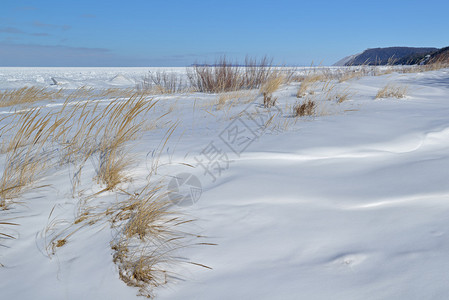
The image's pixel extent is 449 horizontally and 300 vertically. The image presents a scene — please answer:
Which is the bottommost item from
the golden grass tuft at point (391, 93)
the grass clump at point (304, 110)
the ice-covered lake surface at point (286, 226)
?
the ice-covered lake surface at point (286, 226)

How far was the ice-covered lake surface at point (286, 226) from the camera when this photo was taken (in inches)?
36.2

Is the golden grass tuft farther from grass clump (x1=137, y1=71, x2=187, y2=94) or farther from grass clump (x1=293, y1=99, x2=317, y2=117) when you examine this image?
grass clump (x1=137, y1=71, x2=187, y2=94)

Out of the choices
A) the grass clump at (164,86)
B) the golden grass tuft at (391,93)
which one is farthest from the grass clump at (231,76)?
the golden grass tuft at (391,93)

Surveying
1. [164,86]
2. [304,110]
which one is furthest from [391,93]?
[164,86]

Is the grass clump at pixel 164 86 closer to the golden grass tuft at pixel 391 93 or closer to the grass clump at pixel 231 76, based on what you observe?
the grass clump at pixel 231 76

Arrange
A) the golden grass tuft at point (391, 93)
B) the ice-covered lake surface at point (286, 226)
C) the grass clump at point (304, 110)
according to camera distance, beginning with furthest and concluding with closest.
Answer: the golden grass tuft at point (391, 93) → the grass clump at point (304, 110) → the ice-covered lake surface at point (286, 226)

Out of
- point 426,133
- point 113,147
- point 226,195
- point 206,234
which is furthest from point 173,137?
point 426,133

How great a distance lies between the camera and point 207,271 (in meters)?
0.98

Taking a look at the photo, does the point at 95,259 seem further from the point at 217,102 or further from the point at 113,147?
the point at 217,102

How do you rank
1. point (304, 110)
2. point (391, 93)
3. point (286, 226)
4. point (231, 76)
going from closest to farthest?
1. point (286, 226)
2. point (304, 110)
3. point (391, 93)
4. point (231, 76)

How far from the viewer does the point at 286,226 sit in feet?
3.88

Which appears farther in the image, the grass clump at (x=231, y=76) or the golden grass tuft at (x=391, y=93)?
the grass clump at (x=231, y=76)

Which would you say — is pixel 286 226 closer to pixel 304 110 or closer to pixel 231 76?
pixel 304 110

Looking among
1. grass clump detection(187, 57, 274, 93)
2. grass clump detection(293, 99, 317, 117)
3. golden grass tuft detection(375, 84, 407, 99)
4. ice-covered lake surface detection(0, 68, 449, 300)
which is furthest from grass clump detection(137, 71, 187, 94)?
ice-covered lake surface detection(0, 68, 449, 300)
